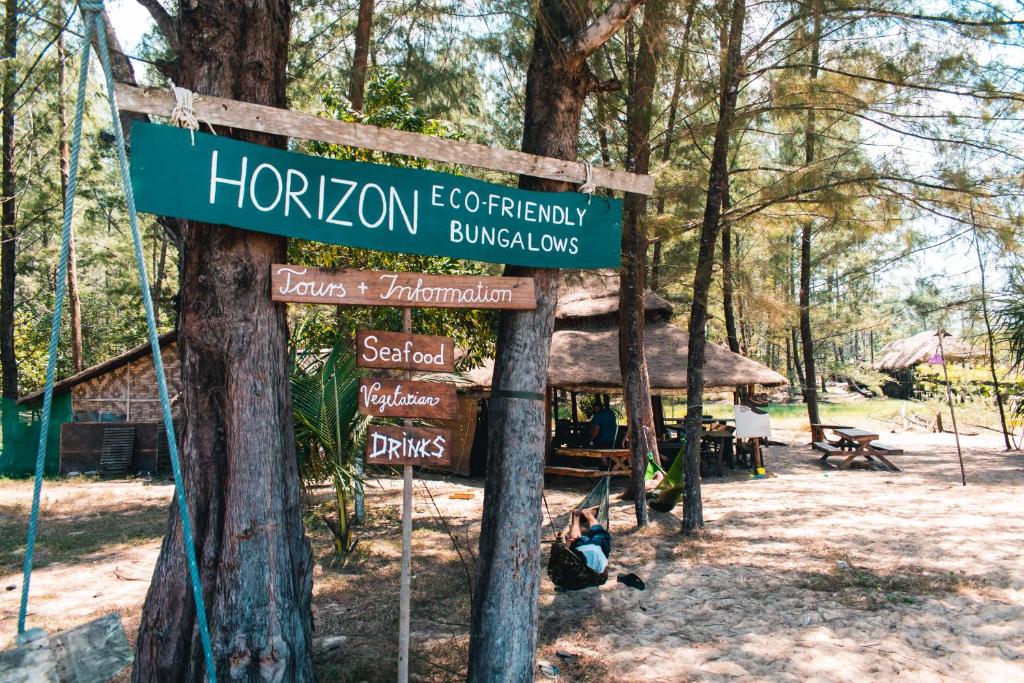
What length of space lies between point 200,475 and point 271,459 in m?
0.30

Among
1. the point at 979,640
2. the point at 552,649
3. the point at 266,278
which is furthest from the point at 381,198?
the point at 979,640

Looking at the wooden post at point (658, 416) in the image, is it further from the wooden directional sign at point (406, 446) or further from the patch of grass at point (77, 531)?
the wooden directional sign at point (406, 446)

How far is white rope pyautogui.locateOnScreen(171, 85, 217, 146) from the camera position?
8.47 ft

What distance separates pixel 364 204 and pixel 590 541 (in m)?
3.47

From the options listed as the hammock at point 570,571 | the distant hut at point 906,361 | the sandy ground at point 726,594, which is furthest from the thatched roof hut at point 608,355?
the distant hut at point 906,361

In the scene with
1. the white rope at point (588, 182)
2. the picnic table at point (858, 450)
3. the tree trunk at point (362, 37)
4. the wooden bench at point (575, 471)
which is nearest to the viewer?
the white rope at point (588, 182)

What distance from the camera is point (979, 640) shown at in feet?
14.2

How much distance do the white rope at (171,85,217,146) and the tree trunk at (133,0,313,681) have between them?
0.22 metres

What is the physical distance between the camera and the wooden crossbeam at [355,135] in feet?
8.46

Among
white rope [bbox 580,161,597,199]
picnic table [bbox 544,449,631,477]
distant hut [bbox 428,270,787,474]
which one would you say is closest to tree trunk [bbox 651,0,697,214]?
white rope [bbox 580,161,597,199]

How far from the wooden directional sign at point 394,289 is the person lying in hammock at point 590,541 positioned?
2465mm

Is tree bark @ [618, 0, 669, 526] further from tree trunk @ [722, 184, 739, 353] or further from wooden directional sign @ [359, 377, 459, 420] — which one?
tree trunk @ [722, 184, 739, 353]

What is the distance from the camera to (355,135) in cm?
289

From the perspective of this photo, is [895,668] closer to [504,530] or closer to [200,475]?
[504,530]
